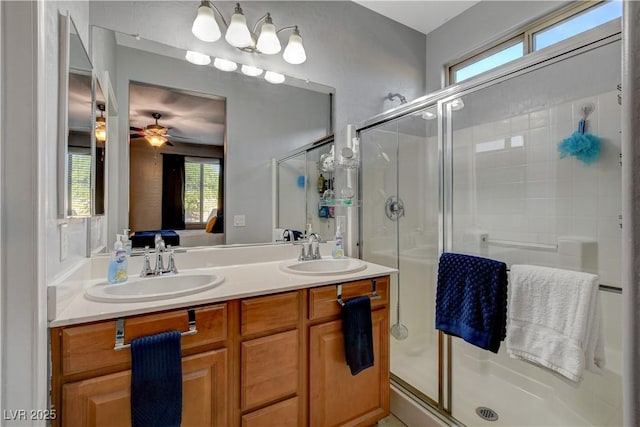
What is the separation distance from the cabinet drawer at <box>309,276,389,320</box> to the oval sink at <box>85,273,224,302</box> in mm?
451

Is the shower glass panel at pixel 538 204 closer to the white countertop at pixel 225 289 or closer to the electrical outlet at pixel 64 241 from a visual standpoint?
the white countertop at pixel 225 289

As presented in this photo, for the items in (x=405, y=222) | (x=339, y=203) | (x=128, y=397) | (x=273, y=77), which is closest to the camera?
(x=128, y=397)

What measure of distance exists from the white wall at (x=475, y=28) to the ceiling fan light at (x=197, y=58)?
1946 millimetres

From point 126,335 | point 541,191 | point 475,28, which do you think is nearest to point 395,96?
point 475,28

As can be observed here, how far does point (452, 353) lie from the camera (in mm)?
1928

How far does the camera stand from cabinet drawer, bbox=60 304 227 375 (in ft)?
3.18

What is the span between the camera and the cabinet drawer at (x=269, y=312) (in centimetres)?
126

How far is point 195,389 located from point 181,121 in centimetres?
133

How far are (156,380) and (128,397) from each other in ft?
0.37

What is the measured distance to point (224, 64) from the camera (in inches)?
70.6

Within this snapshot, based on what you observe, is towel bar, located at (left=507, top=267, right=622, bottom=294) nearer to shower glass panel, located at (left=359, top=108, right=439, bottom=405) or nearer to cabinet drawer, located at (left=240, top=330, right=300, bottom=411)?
shower glass panel, located at (left=359, top=108, right=439, bottom=405)

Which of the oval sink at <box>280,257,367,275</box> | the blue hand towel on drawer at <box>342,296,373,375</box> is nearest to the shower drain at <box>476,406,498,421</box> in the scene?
the blue hand towel on drawer at <box>342,296,373,375</box>

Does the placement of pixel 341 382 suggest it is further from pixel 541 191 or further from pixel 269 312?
pixel 541 191

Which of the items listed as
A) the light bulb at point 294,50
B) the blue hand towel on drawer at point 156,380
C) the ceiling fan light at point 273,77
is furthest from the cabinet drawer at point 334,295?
the light bulb at point 294,50
